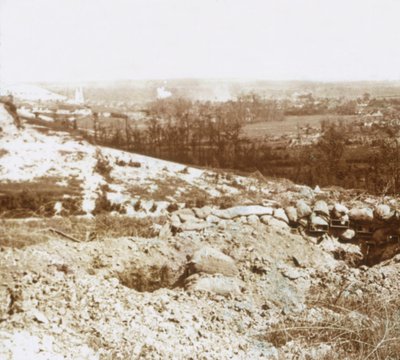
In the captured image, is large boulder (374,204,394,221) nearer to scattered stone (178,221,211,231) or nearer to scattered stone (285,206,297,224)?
scattered stone (285,206,297,224)

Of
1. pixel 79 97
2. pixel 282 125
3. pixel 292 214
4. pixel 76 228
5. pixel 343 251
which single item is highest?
pixel 79 97

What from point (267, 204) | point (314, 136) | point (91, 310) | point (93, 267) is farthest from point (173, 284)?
point (314, 136)

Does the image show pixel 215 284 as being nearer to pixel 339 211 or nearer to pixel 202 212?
pixel 202 212

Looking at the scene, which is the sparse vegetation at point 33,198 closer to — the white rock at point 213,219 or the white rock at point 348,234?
the white rock at point 213,219

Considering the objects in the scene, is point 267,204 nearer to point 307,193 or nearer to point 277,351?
point 307,193

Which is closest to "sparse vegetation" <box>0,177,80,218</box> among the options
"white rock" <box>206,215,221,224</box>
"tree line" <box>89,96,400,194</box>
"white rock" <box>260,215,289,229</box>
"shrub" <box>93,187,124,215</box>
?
"shrub" <box>93,187,124,215</box>

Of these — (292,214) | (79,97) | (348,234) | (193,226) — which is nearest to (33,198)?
(79,97)

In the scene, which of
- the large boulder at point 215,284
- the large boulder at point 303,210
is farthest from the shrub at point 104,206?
the large boulder at point 215,284
